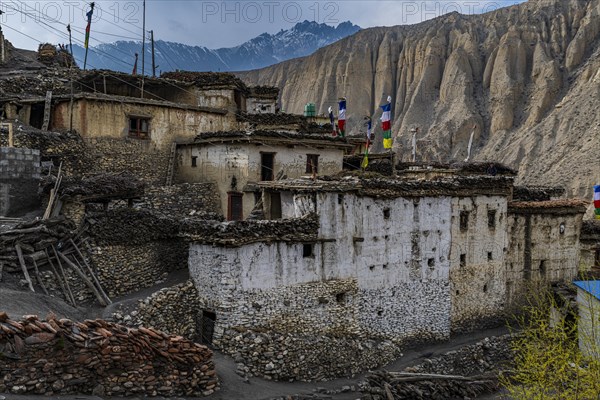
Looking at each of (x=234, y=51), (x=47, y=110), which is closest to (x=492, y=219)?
(x=47, y=110)

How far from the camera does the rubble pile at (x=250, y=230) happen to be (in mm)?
17953

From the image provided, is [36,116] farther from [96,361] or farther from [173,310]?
[96,361]

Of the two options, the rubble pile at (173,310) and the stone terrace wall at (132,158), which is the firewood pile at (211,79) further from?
the rubble pile at (173,310)

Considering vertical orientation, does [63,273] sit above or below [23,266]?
below

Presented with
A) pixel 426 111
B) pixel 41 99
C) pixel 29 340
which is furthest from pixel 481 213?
pixel 426 111

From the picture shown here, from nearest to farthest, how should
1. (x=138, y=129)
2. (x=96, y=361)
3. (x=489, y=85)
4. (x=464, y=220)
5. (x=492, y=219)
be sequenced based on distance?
(x=96, y=361), (x=464, y=220), (x=492, y=219), (x=138, y=129), (x=489, y=85)

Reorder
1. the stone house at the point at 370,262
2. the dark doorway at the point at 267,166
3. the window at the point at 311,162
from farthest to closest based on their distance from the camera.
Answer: the window at the point at 311,162
the dark doorway at the point at 267,166
the stone house at the point at 370,262

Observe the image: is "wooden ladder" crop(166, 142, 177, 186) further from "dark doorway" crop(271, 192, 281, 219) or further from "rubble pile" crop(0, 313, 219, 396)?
"rubble pile" crop(0, 313, 219, 396)

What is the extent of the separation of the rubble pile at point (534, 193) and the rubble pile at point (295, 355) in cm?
1377

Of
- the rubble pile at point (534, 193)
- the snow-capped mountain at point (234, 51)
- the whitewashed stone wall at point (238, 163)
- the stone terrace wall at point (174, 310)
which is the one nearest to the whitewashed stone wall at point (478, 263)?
the rubble pile at point (534, 193)

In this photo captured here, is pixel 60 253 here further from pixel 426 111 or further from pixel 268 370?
pixel 426 111

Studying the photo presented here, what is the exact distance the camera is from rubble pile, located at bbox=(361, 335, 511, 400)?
18.6 meters

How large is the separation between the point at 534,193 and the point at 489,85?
65.4 meters

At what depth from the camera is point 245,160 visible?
26.1 metres
